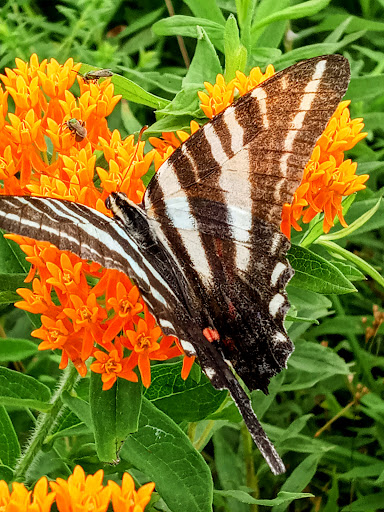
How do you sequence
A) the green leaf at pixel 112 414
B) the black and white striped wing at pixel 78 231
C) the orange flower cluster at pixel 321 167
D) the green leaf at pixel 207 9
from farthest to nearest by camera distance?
the green leaf at pixel 207 9 → the orange flower cluster at pixel 321 167 → the green leaf at pixel 112 414 → the black and white striped wing at pixel 78 231

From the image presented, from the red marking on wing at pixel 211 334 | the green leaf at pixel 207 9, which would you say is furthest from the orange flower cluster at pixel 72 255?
the green leaf at pixel 207 9

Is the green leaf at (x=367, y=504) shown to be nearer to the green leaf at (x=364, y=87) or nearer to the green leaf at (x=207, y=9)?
the green leaf at (x=364, y=87)

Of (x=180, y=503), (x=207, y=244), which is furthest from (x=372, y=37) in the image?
(x=180, y=503)

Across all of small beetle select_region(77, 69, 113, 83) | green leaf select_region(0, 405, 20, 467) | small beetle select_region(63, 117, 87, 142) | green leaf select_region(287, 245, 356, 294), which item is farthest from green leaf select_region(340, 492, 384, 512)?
small beetle select_region(77, 69, 113, 83)

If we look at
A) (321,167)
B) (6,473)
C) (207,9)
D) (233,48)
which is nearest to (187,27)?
(207,9)

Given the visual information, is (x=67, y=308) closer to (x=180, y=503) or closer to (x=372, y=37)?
(x=180, y=503)
